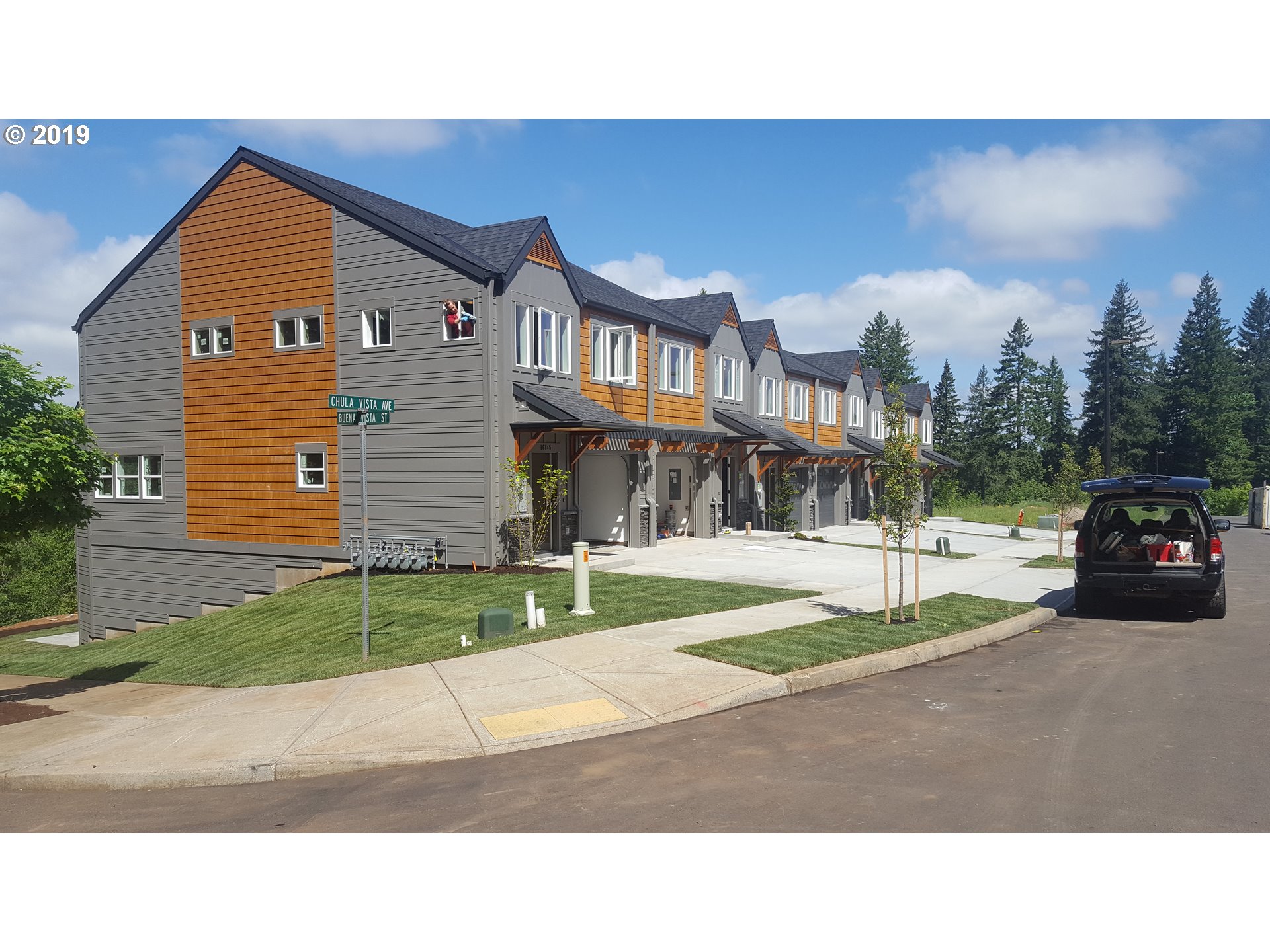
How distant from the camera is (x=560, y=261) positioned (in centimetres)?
2130

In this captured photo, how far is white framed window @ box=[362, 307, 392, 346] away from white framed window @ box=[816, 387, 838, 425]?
23063 mm

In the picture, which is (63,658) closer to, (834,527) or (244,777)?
(244,777)

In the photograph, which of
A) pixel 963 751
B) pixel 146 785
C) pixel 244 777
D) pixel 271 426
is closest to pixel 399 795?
pixel 244 777

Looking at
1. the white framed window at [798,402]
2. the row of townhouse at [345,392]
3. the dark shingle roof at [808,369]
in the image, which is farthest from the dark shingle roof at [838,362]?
the row of townhouse at [345,392]

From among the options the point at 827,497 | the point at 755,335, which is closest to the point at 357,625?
the point at 755,335

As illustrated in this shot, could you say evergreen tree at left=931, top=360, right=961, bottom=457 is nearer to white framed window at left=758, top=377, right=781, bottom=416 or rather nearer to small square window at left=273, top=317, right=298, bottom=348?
white framed window at left=758, top=377, right=781, bottom=416

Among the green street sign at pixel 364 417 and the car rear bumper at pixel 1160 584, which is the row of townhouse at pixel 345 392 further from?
the car rear bumper at pixel 1160 584

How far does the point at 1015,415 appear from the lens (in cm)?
8294

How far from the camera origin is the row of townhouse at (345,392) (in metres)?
19.6

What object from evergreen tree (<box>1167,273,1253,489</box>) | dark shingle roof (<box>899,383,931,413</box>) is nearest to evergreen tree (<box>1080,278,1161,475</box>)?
evergreen tree (<box>1167,273,1253,489</box>)

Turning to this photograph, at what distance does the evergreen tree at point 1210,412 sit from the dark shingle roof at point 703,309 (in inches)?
2376

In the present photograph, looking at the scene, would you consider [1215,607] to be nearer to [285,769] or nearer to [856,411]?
[285,769]

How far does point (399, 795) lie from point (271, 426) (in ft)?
60.6

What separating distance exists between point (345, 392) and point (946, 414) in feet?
291
